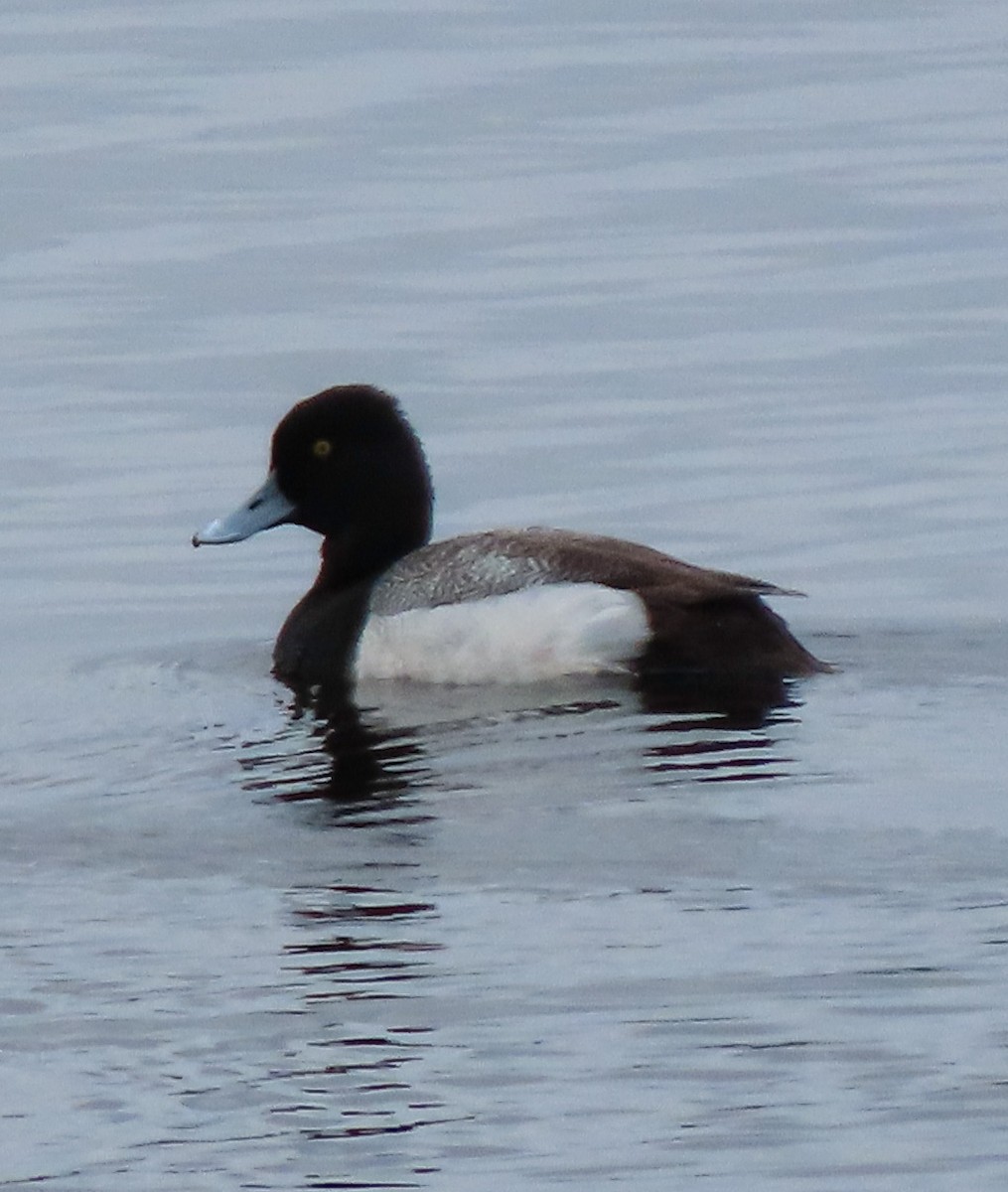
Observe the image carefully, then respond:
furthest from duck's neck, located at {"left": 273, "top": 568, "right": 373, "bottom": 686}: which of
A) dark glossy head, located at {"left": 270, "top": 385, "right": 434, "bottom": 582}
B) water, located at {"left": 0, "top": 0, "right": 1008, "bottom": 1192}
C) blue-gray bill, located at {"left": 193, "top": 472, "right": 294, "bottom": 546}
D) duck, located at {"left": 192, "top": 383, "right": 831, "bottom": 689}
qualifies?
blue-gray bill, located at {"left": 193, "top": 472, "right": 294, "bottom": 546}

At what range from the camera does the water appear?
6.39 meters

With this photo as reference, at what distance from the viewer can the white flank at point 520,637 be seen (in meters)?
10.2

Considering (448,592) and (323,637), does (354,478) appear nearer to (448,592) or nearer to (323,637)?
(323,637)

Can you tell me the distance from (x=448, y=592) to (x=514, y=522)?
2.70 meters

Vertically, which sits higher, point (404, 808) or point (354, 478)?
point (354, 478)

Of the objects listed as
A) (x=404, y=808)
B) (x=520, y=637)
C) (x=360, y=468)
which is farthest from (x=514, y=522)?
(x=404, y=808)

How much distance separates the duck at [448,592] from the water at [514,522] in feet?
0.63

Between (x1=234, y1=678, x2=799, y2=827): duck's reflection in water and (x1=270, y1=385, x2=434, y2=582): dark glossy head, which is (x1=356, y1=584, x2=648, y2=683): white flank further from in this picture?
(x1=270, y1=385, x2=434, y2=582): dark glossy head

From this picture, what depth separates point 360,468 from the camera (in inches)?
457

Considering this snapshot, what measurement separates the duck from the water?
0.19 metres

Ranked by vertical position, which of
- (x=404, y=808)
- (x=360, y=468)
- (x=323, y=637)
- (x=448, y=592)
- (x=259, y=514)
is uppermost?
(x=360, y=468)

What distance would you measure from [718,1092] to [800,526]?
22.7ft

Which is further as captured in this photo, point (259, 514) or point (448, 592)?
point (259, 514)

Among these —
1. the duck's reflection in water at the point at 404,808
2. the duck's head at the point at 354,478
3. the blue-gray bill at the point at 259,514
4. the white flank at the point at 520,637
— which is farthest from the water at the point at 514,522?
the duck's head at the point at 354,478
